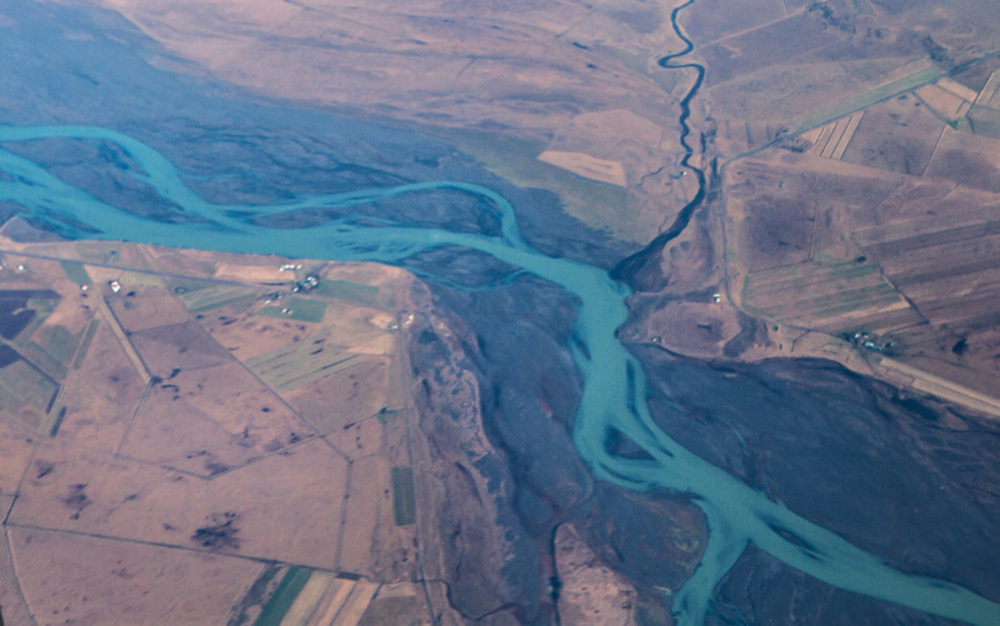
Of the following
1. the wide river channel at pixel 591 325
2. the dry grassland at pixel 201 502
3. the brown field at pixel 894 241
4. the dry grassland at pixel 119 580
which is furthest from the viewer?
the brown field at pixel 894 241

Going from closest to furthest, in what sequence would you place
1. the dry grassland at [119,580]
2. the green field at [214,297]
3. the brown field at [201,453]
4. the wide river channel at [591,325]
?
1. the dry grassland at [119,580]
2. the brown field at [201,453]
3. the wide river channel at [591,325]
4. the green field at [214,297]

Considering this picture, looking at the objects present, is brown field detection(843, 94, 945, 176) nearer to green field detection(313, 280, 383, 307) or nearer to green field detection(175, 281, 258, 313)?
green field detection(313, 280, 383, 307)

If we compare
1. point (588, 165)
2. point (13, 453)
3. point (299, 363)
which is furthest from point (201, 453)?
point (588, 165)

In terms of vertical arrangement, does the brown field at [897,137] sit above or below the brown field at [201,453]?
above

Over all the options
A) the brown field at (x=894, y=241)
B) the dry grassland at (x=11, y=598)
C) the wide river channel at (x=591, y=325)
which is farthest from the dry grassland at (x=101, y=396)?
the brown field at (x=894, y=241)

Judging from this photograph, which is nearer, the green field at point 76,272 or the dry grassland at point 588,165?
the green field at point 76,272

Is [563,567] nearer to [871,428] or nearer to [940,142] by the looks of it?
[871,428]

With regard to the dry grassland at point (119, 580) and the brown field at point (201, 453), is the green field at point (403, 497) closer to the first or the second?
the brown field at point (201, 453)

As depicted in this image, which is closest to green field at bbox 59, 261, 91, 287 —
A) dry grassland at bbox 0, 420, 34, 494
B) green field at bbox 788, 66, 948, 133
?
dry grassland at bbox 0, 420, 34, 494
